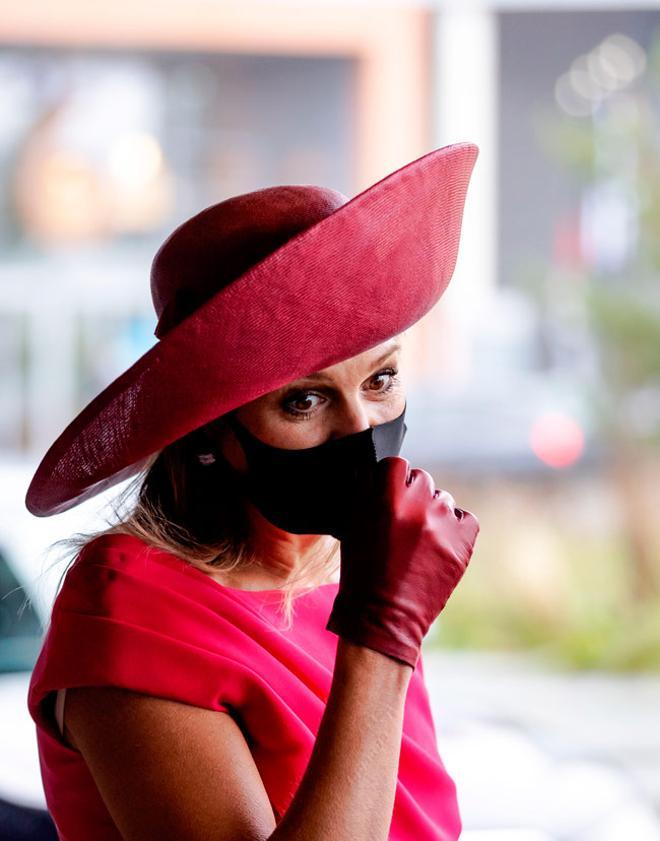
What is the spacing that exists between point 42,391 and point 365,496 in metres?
5.04

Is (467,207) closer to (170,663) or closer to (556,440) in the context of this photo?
(556,440)

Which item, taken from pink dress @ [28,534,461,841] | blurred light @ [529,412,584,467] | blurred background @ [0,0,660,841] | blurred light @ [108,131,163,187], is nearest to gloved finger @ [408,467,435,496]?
pink dress @ [28,534,461,841]

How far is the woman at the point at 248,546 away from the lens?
3.23ft

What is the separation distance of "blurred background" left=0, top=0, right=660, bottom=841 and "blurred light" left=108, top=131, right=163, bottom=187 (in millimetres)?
10

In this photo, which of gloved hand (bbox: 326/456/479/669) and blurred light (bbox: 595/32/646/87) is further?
blurred light (bbox: 595/32/646/87)

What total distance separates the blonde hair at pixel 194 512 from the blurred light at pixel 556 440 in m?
4.51

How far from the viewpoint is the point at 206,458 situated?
123cm

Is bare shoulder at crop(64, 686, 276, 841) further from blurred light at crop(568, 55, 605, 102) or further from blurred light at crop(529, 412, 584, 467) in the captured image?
blurred light at crop(568, 55, 605, 102)

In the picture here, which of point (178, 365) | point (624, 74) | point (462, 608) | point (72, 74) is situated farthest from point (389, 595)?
point (72, 74)

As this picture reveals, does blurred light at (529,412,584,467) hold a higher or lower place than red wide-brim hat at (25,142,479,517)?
higher

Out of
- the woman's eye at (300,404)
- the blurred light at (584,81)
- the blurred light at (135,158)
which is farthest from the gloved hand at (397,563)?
the blurred light at (135,158)

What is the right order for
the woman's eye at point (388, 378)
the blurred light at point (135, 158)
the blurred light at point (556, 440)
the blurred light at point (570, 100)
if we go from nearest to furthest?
the woman's eye at point (388, 378) → the blurred light at point (570, 100) → the blurred light at point (556, 440) → the blurred light at point (135, 158)

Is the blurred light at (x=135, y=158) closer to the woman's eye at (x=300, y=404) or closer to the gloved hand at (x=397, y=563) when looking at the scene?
the woman's eye at (x=300, y=404)

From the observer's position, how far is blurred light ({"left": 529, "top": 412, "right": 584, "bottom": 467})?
567cm
